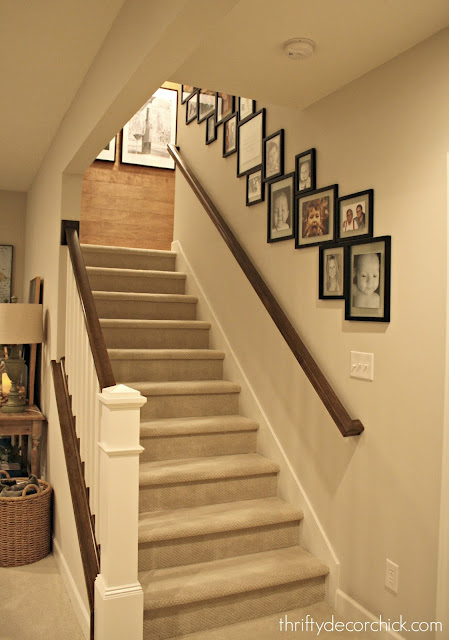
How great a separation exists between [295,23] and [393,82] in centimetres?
53

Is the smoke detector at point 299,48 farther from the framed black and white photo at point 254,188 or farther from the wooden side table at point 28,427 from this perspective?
the wooden side table at point 28,427

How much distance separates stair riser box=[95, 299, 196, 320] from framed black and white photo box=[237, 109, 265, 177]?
1113 mm

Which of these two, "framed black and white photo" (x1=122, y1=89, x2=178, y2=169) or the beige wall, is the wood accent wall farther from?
the beige wall

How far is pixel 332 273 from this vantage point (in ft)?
8.91

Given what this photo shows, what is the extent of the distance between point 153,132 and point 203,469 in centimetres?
367

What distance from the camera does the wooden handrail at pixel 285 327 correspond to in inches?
98.9

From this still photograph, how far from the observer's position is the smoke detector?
2240 mm

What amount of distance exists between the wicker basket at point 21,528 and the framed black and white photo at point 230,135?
249 centimetres

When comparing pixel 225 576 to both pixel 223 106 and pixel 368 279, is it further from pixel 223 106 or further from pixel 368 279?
pixel 223 106

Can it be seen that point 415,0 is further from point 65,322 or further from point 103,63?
point 65,322

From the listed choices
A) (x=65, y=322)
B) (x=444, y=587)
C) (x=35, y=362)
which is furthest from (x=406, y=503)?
(x=35, y=362)

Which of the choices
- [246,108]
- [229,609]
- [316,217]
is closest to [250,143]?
[246,108]

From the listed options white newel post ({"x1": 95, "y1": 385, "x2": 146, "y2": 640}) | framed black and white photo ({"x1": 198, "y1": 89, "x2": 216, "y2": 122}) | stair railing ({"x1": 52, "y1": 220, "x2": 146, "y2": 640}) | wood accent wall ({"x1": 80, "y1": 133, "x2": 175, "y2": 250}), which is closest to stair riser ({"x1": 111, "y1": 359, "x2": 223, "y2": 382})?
stair railing ({"x1": 52, "y1": 220, "x2": 146, "y2": 640})

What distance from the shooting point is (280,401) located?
3168 mm
